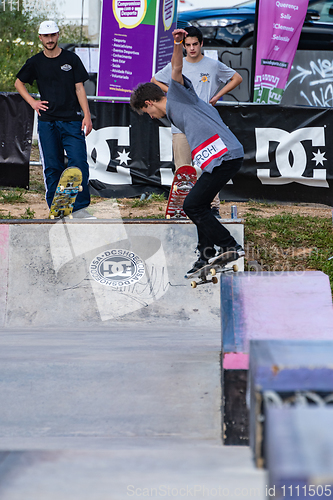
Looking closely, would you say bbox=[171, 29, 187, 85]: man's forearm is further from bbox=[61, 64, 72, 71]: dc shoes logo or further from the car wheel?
the car wheel

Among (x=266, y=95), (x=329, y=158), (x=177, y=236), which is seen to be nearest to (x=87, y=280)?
(x=177, y=236)

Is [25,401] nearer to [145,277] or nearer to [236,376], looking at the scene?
[236,376]

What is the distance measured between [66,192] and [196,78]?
212 cm

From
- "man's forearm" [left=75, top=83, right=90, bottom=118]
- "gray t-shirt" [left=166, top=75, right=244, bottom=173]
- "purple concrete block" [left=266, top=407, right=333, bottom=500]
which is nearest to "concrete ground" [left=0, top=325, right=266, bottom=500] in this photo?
"purple concrete block" [left=266, top=407, right=333, bottom=500]

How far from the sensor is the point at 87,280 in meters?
5.57

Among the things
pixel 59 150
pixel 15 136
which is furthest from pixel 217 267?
pixel 15 136

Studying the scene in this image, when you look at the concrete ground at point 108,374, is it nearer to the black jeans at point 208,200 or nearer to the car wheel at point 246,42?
the black jeans at point 208,200

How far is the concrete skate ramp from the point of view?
541cm

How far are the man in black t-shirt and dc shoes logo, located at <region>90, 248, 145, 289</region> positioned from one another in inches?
39.2

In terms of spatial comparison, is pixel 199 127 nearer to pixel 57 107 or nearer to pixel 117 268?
pixel 117 268

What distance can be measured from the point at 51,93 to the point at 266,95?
4606 mm

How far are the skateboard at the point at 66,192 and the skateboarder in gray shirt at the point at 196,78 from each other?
123 cm

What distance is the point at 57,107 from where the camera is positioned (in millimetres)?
6238

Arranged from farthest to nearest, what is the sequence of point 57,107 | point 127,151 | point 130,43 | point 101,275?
point 130,43 < point 127,151 < point 57,107 < point 101,275
